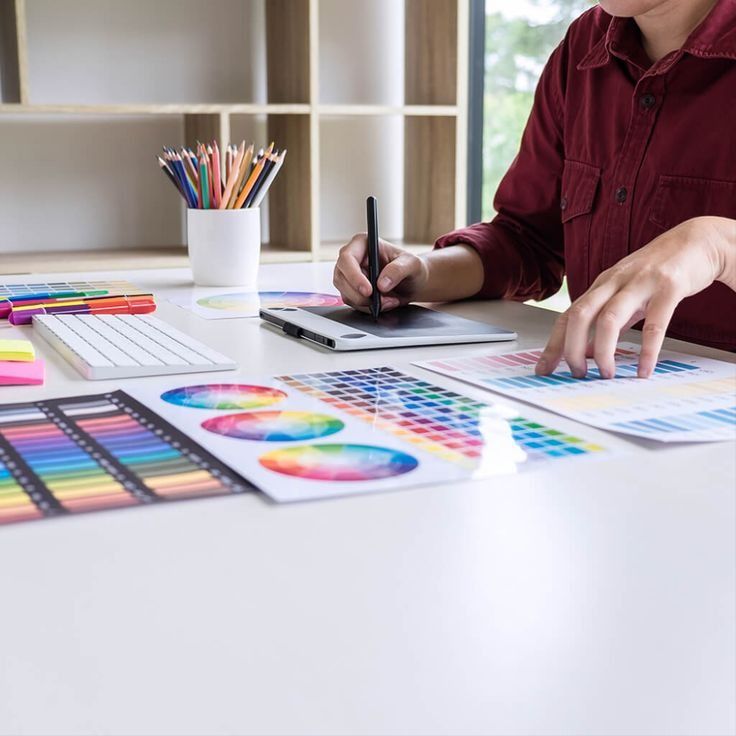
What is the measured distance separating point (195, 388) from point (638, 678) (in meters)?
0.50

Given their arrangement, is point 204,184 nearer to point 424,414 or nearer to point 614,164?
point 614,164

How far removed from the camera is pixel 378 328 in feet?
3.64

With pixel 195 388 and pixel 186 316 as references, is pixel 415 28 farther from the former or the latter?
pixel 195 388

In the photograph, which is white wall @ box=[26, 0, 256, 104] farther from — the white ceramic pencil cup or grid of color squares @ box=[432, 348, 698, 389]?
grid of color squares @ box=[432, 348, 698, 389]

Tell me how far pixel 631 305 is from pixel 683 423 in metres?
0.16

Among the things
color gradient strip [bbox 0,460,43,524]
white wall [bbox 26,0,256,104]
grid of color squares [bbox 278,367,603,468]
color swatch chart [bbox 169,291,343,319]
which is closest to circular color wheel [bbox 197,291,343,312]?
color swatch chart [bbox 169,291,343,319]

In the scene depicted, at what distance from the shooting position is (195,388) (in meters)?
0.87

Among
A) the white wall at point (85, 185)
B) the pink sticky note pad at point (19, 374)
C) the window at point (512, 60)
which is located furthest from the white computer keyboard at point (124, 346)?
the window at point (512, 60)

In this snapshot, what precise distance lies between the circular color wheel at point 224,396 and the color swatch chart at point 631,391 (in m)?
0.17

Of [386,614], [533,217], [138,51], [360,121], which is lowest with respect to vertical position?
[386,614]

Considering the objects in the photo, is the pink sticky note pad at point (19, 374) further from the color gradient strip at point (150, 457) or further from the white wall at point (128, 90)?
the white wall at point (128, 90)

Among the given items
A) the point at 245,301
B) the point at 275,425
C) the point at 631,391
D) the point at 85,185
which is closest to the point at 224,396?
the point at 275,425

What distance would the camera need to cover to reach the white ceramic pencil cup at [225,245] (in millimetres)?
1526

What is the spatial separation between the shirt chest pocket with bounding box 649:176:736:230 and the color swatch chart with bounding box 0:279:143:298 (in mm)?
696
